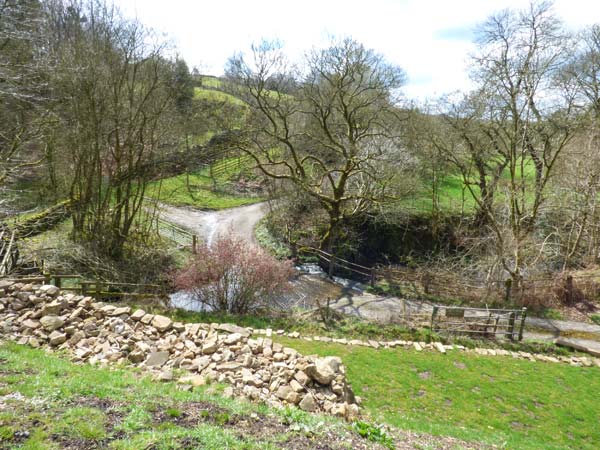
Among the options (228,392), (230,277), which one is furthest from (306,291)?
(228,392)

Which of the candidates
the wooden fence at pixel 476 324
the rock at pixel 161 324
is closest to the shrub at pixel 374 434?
the rock at pixel 161 324

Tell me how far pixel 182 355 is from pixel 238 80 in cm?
1518

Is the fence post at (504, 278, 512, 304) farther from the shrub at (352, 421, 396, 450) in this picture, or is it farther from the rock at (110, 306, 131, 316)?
the rock at (110, 306, 131, 316)

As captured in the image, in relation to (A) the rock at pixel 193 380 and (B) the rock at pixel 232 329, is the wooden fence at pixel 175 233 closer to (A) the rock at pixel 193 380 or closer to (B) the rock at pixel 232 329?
(B) the rock at pixel 232 329

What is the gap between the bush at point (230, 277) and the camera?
42.4ft

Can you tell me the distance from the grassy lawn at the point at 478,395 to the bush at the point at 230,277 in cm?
253

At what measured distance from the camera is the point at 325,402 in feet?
23.1

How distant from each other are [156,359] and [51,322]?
3142 mm

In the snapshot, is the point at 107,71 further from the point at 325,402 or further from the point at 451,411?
the point at 451,411

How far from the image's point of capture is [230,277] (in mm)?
13117

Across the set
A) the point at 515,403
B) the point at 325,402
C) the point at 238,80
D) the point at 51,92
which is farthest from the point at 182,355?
the point at 238,80

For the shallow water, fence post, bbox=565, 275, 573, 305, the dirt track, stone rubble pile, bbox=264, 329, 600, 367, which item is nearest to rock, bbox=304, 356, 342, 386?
stone rubble pile, bbox=264, 329, 600, 367

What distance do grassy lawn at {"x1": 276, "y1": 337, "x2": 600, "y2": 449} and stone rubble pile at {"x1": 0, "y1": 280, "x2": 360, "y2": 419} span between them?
4.18 ft

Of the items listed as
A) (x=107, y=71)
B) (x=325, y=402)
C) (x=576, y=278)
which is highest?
(x=107, y=71)
